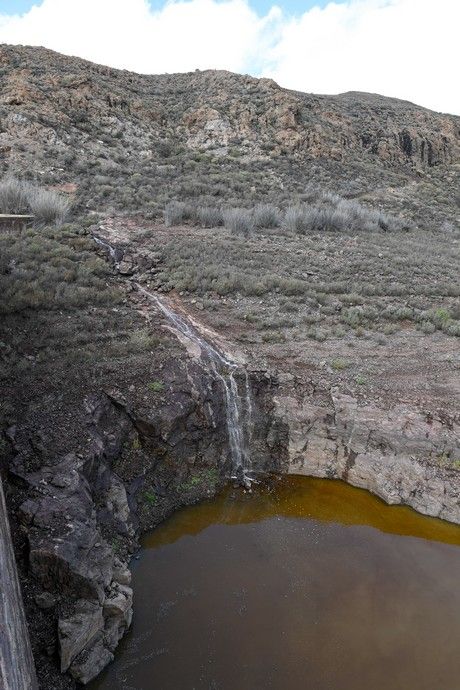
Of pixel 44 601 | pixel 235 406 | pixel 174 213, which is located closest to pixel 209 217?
pixel 174 213

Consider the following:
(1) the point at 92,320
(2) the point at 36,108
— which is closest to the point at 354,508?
(1) the point at 92,320

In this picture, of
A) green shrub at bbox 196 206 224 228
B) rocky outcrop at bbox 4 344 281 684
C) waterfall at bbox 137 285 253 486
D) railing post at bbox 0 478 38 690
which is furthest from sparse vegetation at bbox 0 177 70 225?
railing post at bbox 0 478 38 690

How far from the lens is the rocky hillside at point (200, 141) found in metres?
23.6

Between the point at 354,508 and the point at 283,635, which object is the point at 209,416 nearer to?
the point at 354,508

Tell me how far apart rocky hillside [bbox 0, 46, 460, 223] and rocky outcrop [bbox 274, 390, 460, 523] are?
40.7ft

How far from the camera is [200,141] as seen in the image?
30.0m

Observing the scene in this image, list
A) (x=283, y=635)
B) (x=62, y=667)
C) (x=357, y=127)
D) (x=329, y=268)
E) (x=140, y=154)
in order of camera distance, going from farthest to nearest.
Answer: (x=357, y=127)
(x=140, y=154)
(x=329, y=268)
(x=283, y=635)
(x=62, y=667)

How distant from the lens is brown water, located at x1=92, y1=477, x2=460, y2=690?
667 cm

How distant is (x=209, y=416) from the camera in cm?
1057

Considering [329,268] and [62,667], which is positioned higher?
[329,268]

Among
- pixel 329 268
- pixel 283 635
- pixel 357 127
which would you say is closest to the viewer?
pixel 283 635

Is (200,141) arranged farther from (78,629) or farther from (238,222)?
(78,629)

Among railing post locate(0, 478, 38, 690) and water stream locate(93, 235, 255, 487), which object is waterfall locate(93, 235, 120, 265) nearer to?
water stream locate(93, 235, 255, 487)

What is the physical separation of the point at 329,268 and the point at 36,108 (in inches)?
745
